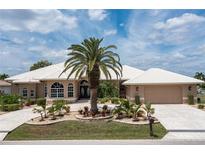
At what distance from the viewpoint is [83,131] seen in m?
16.9

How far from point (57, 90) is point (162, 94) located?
42.2 feet

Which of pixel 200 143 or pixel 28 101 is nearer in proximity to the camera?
pixel 200 143

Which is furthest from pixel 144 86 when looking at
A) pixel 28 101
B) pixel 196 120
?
pixel 28 101

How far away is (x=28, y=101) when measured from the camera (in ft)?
100

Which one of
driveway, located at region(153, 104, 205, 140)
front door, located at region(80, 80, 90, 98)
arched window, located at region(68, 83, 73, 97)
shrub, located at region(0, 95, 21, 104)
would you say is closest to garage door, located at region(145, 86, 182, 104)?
driveway, located at region(153, 104, 205, 140)

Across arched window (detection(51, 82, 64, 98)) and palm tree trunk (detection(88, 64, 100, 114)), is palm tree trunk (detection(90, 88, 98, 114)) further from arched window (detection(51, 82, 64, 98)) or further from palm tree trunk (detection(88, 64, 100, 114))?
arched window (detection(51, 82, 64, 98))

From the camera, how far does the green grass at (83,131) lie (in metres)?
15.5

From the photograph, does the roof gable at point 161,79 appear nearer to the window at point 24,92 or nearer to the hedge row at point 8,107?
the hedge row at point 8,107

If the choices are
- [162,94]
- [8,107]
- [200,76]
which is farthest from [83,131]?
[200,76]

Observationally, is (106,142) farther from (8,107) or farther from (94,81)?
(8,107)

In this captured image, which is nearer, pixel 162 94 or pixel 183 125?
pixel 183 125
